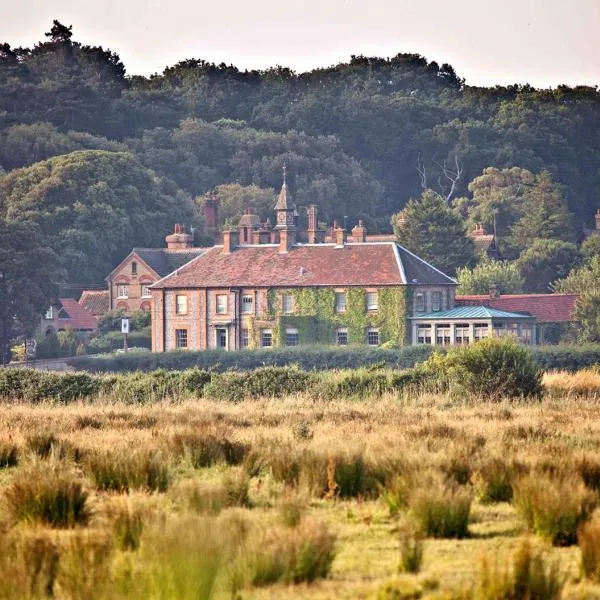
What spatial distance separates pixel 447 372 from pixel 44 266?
158 feet

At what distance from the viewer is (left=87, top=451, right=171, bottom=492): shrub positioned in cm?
1984

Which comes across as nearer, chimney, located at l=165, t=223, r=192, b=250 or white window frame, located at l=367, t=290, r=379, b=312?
white window frame, located at l=367, t=290, r=379, b=312

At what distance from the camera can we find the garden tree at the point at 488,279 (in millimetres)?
97812

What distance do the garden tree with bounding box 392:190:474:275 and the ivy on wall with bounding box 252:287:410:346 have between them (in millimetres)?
19070

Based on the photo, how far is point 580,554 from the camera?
14961mm

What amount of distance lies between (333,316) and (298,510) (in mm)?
69809

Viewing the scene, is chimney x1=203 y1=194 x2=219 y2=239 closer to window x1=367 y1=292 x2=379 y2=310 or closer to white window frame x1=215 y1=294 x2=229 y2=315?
white window frame x1=215 y1=294 x2=229 y2=315

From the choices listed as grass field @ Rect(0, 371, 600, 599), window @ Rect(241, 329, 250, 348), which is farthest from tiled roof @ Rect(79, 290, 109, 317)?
grass field @ Rect(0, 371, 600, 599)

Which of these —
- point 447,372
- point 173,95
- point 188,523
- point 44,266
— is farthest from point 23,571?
point 173,95

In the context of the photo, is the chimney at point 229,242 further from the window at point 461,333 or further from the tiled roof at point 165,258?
the window at point 461,333

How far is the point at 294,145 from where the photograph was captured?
153625mm

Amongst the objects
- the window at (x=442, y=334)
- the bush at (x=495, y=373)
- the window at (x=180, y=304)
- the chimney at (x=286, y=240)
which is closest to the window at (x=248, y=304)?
the window at (x=180, y=304)

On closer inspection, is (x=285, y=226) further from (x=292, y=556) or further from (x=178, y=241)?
(x=292, y=556)

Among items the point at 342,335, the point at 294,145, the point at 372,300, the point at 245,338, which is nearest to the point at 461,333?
the point at 372,300
